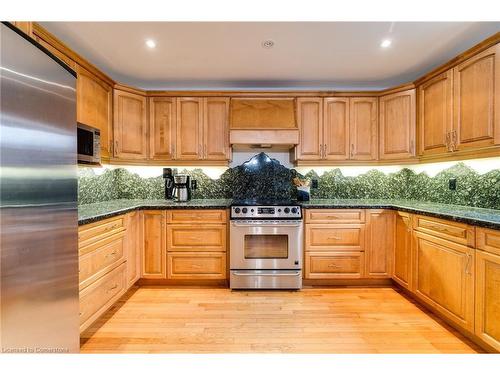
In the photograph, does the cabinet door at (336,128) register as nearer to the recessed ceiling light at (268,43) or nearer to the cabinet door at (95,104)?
the recessed ceiling light at (268,43)

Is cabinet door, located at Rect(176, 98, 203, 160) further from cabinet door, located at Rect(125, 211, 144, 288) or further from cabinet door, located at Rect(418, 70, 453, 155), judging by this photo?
cabinet door, located at Rect(418, 70, 453, 155)

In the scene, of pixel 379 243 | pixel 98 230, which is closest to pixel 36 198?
pixel 98 230

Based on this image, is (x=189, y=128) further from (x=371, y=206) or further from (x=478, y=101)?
(x=478, y=101)

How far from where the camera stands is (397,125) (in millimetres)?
3230

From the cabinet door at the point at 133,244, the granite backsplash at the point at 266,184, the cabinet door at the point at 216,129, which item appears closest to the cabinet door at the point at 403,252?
the granite backsplash at the point at 266,184

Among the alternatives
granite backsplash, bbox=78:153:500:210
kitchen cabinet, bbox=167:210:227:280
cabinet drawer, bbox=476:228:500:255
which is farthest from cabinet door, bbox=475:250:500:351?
kitchen cabinet, bbox=167:210:227:280

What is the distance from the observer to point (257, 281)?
2973 mm

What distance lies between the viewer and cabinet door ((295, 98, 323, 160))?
3.37 metres

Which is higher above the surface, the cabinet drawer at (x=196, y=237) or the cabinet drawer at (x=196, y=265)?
the cabinet drawer at (x=196, y=237)

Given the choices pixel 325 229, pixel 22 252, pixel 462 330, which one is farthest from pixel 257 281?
pixel 22 252

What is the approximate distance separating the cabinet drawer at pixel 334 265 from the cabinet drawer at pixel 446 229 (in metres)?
0.75

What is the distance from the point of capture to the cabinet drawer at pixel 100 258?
1982mm
